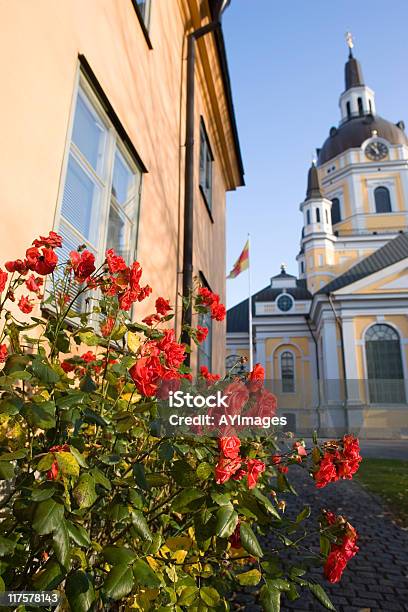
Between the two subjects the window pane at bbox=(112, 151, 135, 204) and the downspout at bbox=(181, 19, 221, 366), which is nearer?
the window pane at bbox=(112, 151, 135, 204)

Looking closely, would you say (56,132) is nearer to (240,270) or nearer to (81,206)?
(81,206)

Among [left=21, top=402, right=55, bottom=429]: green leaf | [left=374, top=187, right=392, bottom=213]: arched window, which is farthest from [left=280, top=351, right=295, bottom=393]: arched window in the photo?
[left=21, top=402, right=55, bottom=429]: green leaf

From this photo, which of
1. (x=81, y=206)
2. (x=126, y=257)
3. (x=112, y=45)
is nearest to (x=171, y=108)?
(x=112, y=45)

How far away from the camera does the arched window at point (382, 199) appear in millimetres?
38625

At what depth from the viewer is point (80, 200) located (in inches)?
113

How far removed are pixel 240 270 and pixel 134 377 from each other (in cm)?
1247

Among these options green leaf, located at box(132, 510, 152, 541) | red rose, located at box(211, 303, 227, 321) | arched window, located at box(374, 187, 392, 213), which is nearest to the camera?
green leaf, located at box(132, 510, 152, 541)

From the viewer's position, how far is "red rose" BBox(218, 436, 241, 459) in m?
1.28

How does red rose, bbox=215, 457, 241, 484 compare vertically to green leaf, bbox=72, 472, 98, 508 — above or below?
above

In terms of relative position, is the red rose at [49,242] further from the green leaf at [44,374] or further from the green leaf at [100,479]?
the green leaf at [100,479]

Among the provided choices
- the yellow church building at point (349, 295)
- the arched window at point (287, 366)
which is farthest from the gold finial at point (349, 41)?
the arched window at point (287, 366)

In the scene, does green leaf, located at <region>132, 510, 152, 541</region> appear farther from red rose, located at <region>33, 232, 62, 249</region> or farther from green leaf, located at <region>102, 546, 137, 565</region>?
red rose, located at <region>33, 232, 62, 249</region>

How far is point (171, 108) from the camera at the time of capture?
5145 mm

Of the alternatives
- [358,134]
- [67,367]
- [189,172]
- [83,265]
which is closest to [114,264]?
[83,265]
